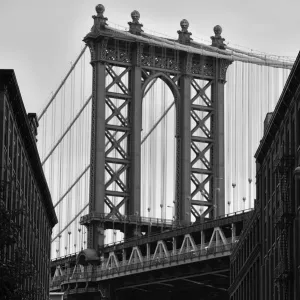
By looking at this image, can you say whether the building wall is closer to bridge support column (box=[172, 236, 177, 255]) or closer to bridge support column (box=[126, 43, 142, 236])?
bridge support column (box=[172, 236, 177, 255])

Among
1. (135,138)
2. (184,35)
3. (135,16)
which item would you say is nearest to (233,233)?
(135,138)

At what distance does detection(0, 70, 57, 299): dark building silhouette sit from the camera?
76500 millimetres

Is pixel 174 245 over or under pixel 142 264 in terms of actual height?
over

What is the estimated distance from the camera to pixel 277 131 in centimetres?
8012

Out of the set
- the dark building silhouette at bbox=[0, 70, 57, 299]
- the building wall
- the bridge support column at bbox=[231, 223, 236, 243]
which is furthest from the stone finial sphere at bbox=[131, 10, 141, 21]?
the building wall

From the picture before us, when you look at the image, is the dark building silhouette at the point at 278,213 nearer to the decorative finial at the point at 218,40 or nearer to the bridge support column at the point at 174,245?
the bridge support column at the point at 174,245

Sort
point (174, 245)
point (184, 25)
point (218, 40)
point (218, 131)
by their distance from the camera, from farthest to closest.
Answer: point (184, 25) < point (218, 131) < point (218, 40) < point (174, 245)

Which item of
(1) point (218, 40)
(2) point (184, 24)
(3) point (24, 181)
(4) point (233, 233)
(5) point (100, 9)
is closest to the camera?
(3) point (24, 181)

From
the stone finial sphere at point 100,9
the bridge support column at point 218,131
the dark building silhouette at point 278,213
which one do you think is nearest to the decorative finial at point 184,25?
the bridge support column at point 218,131

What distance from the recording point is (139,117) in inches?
6452

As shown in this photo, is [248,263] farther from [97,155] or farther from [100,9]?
[100,9]

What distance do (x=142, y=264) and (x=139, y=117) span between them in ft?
68.4

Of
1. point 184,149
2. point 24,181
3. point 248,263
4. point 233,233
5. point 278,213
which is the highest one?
point 184,149

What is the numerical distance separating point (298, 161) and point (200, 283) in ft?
251
